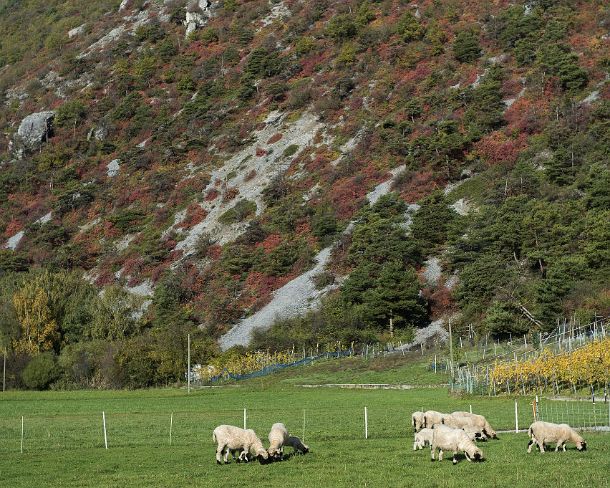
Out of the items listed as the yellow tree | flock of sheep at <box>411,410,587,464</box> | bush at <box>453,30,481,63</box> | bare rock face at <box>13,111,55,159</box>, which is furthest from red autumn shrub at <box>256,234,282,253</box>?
flock of sheep at <box>411,410,587,464</box>

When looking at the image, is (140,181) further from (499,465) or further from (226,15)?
(499,465)

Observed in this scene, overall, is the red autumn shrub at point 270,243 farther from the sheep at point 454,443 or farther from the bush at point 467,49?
the sheep at point 454,443

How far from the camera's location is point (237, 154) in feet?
456

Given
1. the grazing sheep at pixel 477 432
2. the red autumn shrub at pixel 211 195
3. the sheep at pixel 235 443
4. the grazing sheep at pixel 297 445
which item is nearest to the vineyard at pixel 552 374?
the grazing sheep at pixel 477 432

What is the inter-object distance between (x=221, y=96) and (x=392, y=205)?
209ft

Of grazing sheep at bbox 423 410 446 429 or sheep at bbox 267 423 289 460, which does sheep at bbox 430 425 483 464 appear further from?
grazing sheep at bbox 423 410 446 429

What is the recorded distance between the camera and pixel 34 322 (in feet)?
326

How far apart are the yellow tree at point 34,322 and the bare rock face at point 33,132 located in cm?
7071

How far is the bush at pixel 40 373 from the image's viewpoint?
90.8 meters

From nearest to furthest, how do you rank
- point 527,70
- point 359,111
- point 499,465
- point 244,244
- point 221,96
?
point 499,465 < point 244,244 < point 527,70 < point 359,111 < point 221,96

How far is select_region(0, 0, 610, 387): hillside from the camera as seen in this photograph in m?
91.0

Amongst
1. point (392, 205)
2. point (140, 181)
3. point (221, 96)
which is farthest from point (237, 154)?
point (392, 205)

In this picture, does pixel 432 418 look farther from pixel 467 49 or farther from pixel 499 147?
pixel 467 49

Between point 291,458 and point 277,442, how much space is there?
2.35 ft
